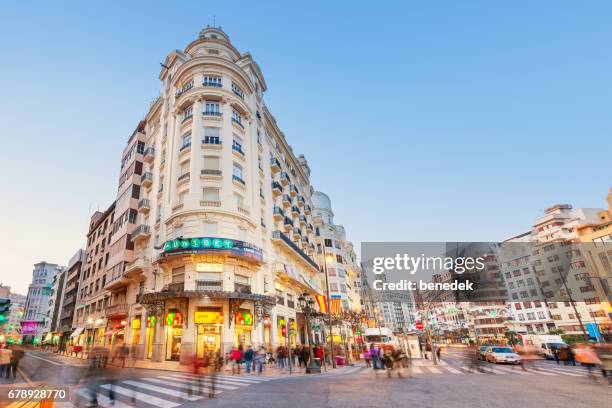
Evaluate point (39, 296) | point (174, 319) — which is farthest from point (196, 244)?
point (39, 296)

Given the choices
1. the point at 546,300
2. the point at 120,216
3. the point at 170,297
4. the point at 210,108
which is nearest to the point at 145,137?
the point at 120,216

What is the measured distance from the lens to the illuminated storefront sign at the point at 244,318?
78.6ft

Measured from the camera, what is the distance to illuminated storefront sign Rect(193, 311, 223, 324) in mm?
22938

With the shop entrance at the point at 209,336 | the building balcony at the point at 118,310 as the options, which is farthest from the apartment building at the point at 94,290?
the shop entrance at the point at 209,336

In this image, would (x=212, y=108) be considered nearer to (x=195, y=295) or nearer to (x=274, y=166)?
(x=274, y=166)

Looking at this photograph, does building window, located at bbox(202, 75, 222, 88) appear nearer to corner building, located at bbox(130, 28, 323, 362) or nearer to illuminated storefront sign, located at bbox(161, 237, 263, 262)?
corner building, located at bbox(130, 28, 323, 362)

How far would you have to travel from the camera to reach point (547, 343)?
2838 centimetres

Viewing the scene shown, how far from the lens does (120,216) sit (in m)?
35.8

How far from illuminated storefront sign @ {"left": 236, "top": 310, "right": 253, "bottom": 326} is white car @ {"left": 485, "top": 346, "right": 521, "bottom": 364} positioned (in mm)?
17992

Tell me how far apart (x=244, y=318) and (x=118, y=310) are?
14.7m

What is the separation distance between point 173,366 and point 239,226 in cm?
1095

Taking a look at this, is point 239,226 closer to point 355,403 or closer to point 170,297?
point 170,297

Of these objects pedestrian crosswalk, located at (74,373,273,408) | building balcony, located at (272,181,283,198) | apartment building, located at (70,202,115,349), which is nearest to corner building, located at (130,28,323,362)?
building balcony, located at (272,181,283,198)

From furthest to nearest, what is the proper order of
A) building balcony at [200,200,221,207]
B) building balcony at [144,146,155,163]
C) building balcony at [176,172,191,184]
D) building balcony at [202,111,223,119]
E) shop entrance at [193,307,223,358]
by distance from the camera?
building balcony at [144,146,155,163]
building balcony at [202,111,223,119]
building balcony at [176,172,191,184]
building balcony at [200,200,221,207]
shop entrance at [193,307,223,358]
